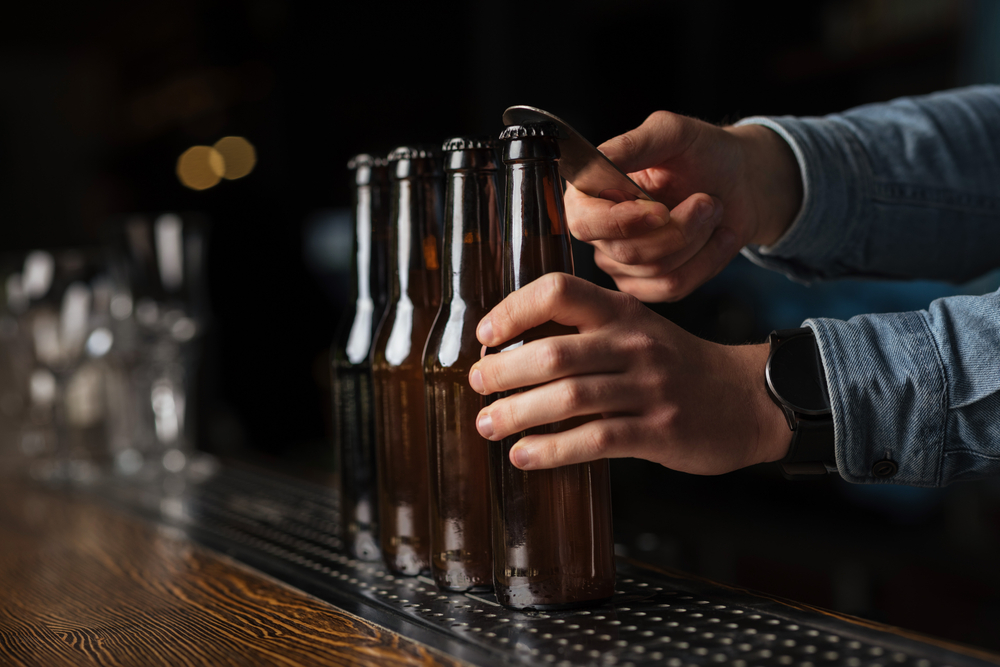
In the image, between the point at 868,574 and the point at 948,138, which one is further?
the point at 868,574

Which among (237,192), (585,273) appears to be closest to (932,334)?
(585,273)

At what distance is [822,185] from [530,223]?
474 mm

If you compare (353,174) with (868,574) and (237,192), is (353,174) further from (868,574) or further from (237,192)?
(237,192)

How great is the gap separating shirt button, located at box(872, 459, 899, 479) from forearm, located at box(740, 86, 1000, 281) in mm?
381

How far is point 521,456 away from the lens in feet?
1.80

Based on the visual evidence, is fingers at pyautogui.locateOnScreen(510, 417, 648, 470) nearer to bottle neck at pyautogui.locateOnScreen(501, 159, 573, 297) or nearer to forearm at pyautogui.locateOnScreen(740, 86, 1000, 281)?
bottle neck at pyautogui.locateOnScreen(501, 159, 573, 297)

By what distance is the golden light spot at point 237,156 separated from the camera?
3.58 metres

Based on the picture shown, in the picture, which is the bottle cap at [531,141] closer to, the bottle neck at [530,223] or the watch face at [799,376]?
the bottle neck at [530,223]

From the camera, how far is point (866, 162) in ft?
3.09

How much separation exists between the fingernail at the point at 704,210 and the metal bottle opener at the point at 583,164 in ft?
0.31

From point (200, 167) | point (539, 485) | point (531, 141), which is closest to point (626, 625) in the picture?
point (539, 485)

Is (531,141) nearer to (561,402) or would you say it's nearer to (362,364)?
(561,402)

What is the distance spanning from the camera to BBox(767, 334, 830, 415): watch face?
58cm

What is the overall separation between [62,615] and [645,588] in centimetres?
44
